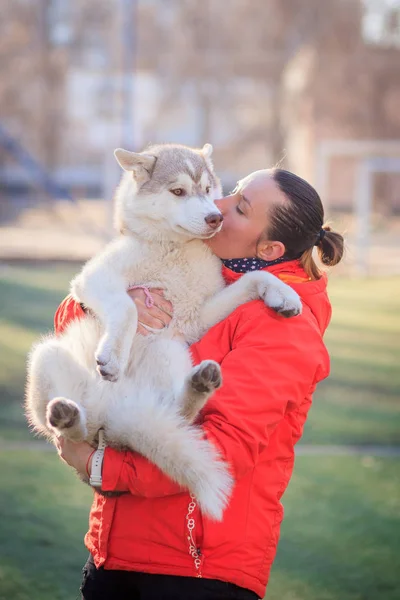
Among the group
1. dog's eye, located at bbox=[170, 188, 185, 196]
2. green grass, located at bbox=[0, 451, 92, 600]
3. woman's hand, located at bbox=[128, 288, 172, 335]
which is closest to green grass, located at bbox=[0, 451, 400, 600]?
green grass, located at bbox=[0, 451, 92, 600]

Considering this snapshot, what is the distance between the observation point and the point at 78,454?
219 cm

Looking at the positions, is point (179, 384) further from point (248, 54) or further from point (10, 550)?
point (248, 54)

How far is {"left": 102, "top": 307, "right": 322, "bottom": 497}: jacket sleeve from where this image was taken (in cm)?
211

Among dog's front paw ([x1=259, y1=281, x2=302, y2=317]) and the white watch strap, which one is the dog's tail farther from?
dog's front paw ([x1=259, y1=281, x2=302, y2=317])

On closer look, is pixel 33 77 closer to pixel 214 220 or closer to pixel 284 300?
pixel 214 220

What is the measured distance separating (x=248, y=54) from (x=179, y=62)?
2401 millimetres

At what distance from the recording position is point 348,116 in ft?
84.3

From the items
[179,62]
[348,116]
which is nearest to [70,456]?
[348,116]

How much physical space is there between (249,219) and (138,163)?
0.81 meters

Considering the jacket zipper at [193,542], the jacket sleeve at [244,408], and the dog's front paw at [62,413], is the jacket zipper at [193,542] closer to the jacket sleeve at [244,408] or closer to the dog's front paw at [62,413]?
the jacket sleeve at [244,408]

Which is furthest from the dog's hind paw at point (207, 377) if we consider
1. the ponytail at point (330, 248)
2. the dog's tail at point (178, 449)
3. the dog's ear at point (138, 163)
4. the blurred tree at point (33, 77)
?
the blurred tree at point (33, 77)

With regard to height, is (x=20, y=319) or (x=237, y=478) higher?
(x=237, y=478)

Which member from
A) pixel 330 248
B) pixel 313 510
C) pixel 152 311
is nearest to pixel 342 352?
pixel 313 510

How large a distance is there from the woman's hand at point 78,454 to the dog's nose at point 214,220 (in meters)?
0.82
